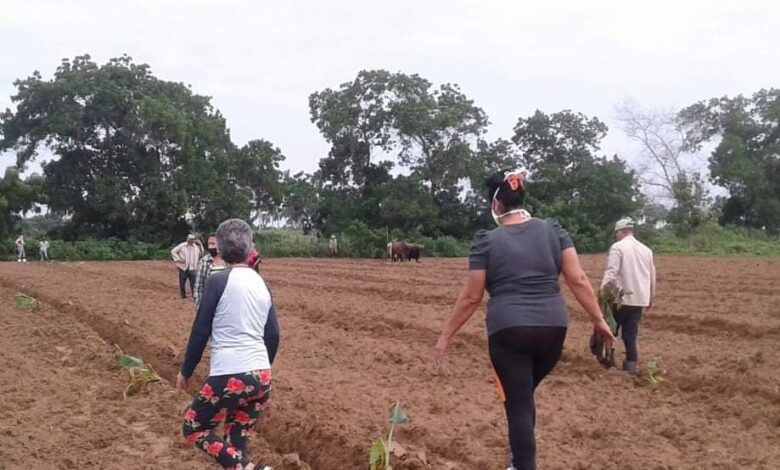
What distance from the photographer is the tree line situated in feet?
144

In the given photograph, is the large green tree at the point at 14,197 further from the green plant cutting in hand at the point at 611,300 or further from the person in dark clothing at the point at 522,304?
the person in dark clothing at the point at 522,304

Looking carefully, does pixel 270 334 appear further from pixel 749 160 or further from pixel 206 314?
pixel 749 160

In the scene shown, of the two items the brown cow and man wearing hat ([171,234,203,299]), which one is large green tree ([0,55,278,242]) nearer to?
the brown cow

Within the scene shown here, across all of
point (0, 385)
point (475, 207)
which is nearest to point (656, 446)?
point (0, 385)

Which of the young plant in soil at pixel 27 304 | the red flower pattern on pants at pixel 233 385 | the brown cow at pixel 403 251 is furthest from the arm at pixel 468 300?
the brown cow at pixel 403 251

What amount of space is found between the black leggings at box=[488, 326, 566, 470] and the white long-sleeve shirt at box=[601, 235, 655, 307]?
169 inches

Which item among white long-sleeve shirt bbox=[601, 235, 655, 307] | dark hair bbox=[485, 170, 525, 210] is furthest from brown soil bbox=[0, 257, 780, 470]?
dark hair bbox=[485, 170, 525, 210]

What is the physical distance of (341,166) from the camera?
164ft

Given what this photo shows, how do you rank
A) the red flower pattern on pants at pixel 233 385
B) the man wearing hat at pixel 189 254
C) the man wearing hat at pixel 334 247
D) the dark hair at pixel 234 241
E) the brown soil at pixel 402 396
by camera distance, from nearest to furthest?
the red flower pattern on pants at pixel 233 385 < the dark hair at pixel 234 241 < the brown soil at pixel 402 396 < the man wearing hat at pixel 189 254 < the man wearing hat at pixel 334 247

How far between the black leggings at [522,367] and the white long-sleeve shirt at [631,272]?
169 inches

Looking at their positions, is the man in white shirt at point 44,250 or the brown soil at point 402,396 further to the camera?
the man in white shirt at point 44,250

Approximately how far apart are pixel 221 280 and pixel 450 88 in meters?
48.0

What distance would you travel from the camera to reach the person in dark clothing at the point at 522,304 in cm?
391

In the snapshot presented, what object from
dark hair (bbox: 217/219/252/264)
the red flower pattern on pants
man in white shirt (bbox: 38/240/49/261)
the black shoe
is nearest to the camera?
the red flower pattern on pants
